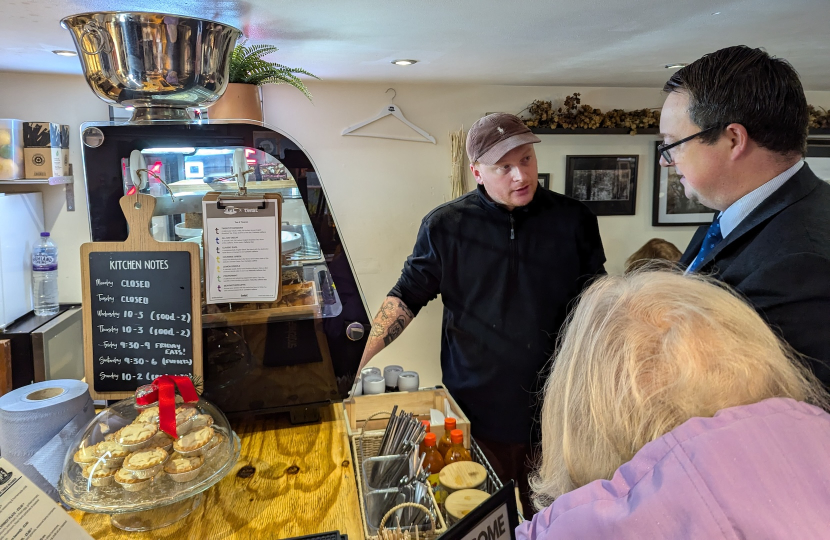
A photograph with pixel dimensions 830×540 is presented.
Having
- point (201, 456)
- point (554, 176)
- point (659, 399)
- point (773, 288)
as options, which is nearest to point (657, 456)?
point (659, 399)

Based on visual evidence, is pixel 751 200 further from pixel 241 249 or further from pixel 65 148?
pixel 65 148

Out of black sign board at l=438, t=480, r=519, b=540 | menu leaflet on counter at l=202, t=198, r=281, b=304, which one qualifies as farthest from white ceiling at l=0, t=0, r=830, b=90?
black sign board at l=438, t=480, r=519, b=540

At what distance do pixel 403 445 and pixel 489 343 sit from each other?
0.80 meters

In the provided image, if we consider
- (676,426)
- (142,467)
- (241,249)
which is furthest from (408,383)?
(676,426)

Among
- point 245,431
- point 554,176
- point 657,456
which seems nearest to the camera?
point 657,456

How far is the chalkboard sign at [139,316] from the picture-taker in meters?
1.15

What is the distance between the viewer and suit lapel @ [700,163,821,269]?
111 cm

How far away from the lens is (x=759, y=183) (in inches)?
47.9

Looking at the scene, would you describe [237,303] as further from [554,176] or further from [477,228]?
[554,176]

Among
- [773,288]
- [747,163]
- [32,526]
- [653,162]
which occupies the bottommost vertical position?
[32,526]

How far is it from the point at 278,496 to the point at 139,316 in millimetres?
489

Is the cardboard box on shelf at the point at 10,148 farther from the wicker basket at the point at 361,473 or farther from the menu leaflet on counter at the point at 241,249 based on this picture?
the wicker basket at the point at 361,473

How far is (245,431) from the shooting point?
131cm

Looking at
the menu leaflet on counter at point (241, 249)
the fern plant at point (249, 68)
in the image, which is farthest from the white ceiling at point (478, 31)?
the menu leaflet on counter at point (241, 249)
